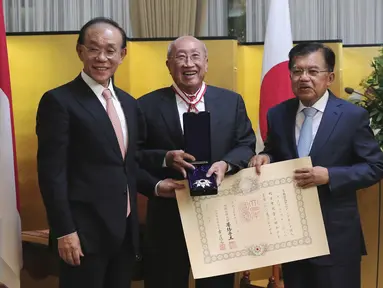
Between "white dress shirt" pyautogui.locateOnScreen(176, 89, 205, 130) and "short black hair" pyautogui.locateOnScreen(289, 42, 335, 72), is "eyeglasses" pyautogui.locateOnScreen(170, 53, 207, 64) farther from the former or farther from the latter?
"short black hair" pyautogui.locateOnScreen(289, 42, 335, 72)

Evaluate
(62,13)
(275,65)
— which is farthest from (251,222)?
(62,13)

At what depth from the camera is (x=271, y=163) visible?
1926 mm

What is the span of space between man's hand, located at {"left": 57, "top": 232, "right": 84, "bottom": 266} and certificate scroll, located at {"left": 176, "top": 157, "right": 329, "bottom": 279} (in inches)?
15.5

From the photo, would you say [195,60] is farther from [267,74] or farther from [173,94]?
[267,74]

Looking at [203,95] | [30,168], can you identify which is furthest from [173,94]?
[30,168]

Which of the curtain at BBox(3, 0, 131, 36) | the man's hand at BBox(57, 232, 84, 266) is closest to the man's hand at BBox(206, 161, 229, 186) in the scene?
the man's hand at BBox(57, 232, 84, 266)

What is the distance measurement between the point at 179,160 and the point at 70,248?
0.49 metres

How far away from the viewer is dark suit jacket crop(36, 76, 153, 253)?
169 cm

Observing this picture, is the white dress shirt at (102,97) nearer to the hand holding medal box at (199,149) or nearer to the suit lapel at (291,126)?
the hand holding medal box at (199,149)

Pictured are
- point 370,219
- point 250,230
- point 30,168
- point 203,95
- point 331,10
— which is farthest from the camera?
point 331,10

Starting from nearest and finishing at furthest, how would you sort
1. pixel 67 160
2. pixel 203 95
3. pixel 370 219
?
1. pixel 67 160
2. pixel 203 95
3. pixel 370 219

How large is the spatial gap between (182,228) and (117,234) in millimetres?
333

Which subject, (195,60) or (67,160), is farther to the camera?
(195,60)

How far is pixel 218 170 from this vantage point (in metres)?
1.85
